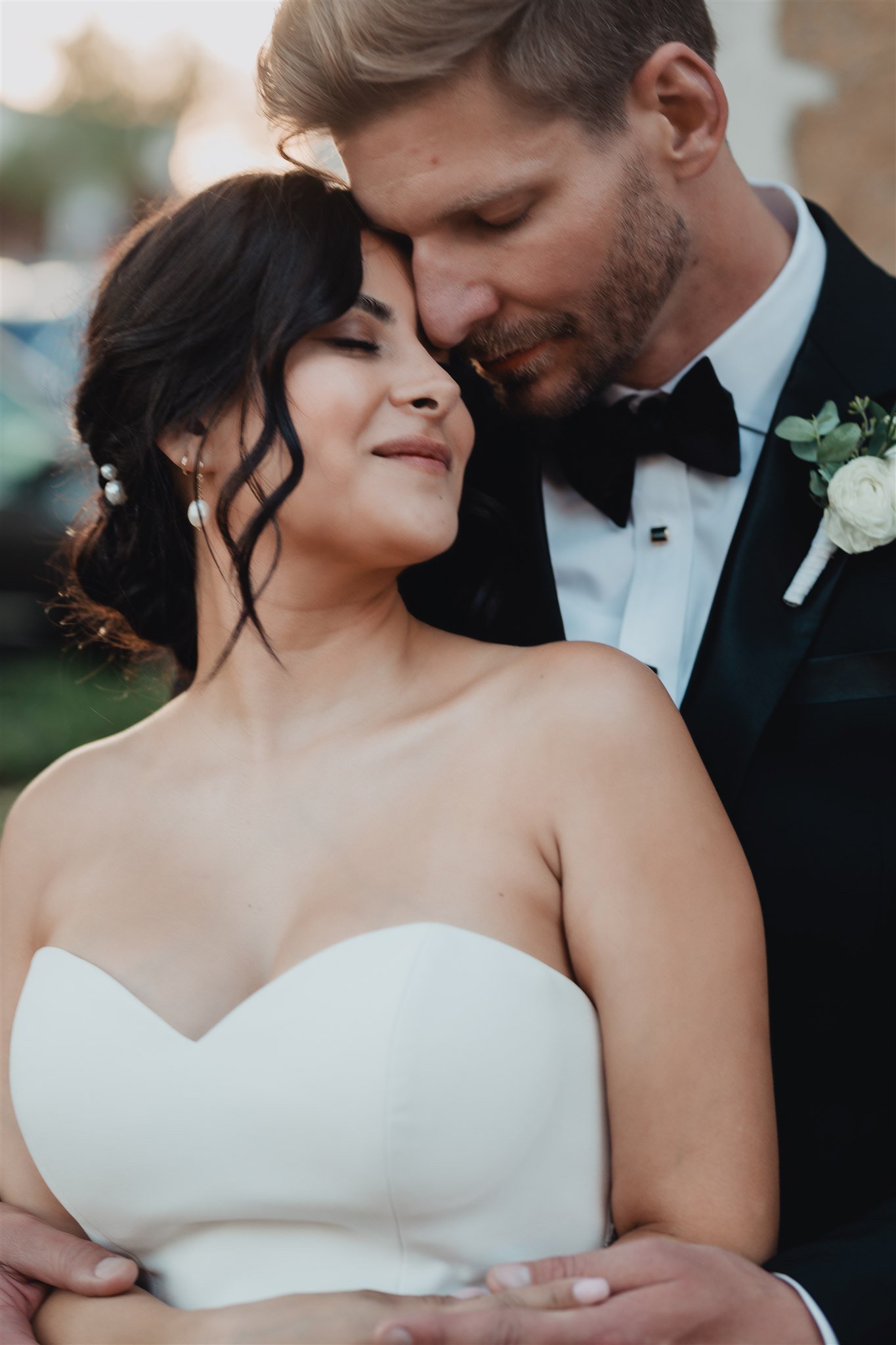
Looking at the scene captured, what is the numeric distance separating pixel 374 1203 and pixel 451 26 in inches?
73.0

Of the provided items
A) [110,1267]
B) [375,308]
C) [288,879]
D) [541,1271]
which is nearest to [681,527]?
[375,308]

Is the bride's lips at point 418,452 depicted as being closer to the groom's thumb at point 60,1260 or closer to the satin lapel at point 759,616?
the satin lapel at point 759,616

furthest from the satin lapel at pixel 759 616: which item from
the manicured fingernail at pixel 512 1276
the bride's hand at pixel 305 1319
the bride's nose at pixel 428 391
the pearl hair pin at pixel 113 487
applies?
the pearl hair pin at pixel 113 487

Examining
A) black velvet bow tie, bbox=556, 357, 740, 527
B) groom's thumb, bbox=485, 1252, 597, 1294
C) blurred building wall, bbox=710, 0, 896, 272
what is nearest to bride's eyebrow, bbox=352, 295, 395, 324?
black velvet bow tie, bbox=556, 357, 740, 527

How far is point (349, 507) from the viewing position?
6.68 ft

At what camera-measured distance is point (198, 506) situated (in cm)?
220

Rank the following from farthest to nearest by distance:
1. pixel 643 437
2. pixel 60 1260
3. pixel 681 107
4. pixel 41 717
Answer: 1. pixel 41 717
2. pixel 643 437
3. pixel 681 107
4. pixel 60 1260

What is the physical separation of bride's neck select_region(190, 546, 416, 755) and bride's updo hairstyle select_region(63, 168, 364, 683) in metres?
0.06

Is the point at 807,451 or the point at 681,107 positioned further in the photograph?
the point at 681,107

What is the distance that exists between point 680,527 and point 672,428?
0.19m

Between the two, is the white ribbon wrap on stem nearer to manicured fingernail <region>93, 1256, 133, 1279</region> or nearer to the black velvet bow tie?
the black velvet bow tie

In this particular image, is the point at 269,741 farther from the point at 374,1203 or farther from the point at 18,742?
the point at 18,742

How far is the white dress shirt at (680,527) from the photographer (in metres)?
2.41

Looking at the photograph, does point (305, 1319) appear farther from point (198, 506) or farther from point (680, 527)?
point (680, 527)
